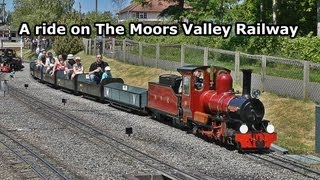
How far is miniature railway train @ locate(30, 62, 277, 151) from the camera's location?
1523 cm

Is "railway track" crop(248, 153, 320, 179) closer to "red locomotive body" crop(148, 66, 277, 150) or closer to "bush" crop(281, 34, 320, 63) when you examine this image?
"red locomotive body" crop(148, 66, 277, 150)

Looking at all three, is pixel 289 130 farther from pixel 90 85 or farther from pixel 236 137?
pixel 90 85

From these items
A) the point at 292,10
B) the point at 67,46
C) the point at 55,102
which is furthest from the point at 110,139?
the point at 67,46

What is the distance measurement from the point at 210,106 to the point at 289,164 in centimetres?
346

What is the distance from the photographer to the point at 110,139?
17.1 metres

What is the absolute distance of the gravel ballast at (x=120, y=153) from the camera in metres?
13.0

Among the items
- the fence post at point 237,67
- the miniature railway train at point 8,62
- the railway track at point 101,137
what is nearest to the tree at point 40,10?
the miniature railway train at point 8,62

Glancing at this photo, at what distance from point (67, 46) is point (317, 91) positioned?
37816 mm

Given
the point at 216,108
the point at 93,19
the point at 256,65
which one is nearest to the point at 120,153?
the point at 216,108

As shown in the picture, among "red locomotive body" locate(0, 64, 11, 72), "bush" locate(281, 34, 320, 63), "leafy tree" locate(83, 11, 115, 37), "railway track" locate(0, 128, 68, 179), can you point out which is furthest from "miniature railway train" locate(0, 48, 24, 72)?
"railway track" locate(0, 128, 68, 179)

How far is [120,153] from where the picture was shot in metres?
14.9

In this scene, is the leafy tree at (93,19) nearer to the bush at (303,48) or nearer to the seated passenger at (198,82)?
the bush at (303,48)

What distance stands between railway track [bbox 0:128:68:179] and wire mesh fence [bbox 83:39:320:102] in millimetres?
9733

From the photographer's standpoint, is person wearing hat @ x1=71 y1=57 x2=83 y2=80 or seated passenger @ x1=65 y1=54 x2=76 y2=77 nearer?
person wearing hat @ x1=71 y1=57 x2=83 y2=80
